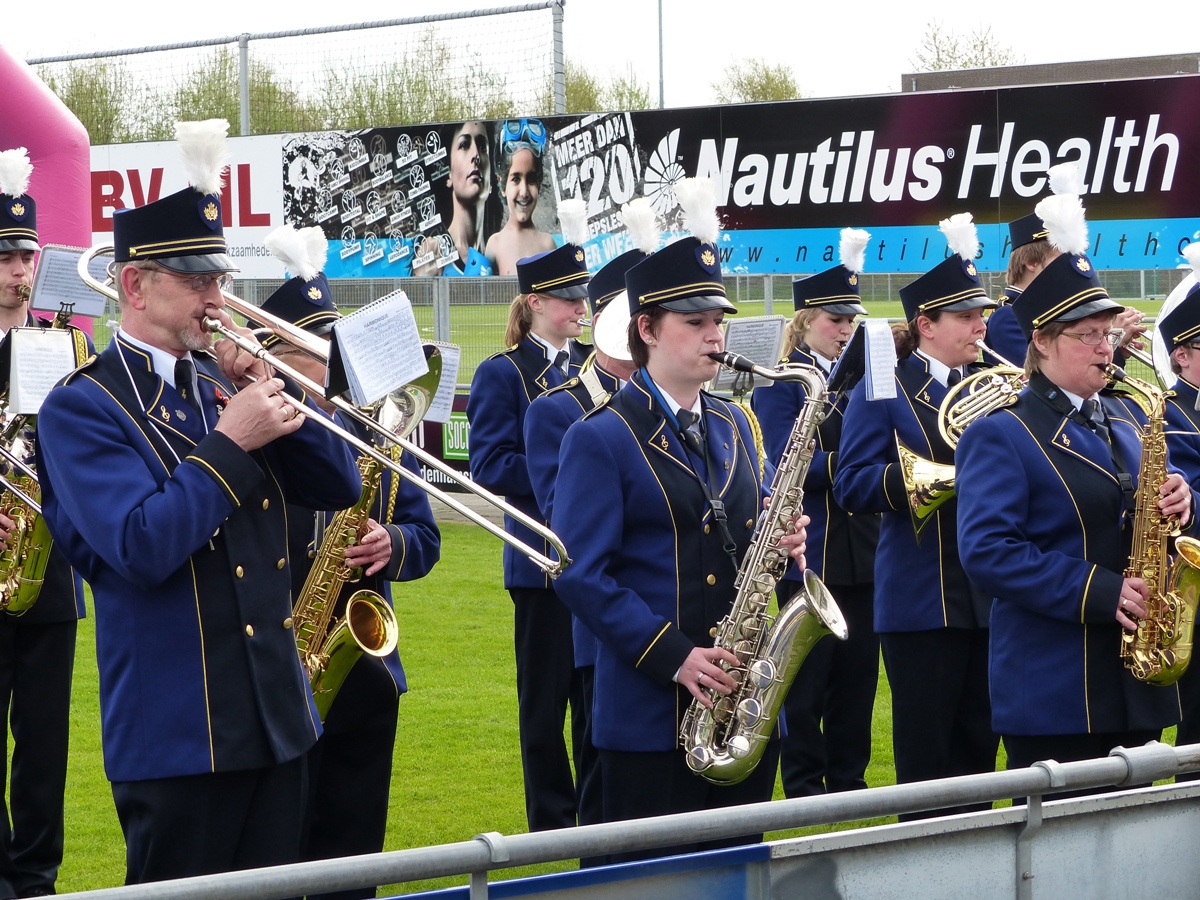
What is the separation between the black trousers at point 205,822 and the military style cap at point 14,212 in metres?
3.05

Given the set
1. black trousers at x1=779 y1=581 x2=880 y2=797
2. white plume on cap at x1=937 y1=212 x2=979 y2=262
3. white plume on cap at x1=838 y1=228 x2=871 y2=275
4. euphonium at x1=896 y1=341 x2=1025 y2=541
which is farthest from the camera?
white plume on cap at x1=838 y1=228 x2=871 y2=275

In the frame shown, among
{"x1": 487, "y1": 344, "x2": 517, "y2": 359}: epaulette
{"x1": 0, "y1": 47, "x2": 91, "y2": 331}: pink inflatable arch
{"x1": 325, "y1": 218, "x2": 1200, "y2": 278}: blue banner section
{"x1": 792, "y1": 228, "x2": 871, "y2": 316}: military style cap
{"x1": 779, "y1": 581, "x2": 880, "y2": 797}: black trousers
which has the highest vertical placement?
{"x1": 0, "y1": 47, "x2": 91, "y2": 331}: pink inflatable arch

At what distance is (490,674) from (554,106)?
650 centimetres

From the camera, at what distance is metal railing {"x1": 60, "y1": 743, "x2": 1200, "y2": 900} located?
7.33 ft

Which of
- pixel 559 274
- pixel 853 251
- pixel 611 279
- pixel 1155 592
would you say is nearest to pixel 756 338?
pixel 611 279

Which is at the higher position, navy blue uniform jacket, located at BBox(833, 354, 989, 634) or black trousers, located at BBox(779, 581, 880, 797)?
navy blue uniform jacket, located at BBox(833, 354, 989, 634)

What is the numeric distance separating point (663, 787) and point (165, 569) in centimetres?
155

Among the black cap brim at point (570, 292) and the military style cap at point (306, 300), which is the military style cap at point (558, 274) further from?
the military style cap at point (306, 300)

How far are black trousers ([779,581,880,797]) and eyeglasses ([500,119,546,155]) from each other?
26.4 feet

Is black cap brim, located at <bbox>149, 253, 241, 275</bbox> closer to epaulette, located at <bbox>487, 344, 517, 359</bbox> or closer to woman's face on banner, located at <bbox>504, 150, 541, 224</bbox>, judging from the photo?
epaulette, located at <bbox>487, 344, 517, 359</bbox>

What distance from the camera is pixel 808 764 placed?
6996mm

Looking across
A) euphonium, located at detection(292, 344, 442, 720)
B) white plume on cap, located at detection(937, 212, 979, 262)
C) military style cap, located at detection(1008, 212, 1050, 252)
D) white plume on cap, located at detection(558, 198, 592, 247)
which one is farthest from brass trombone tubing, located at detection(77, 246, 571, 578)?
military style cap, located at detection(1008, 212, 1050, 252)

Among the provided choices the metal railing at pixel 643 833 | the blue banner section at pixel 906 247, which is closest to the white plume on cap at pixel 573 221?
the metal railing at pixel 643 833

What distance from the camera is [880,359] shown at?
17.9ft
